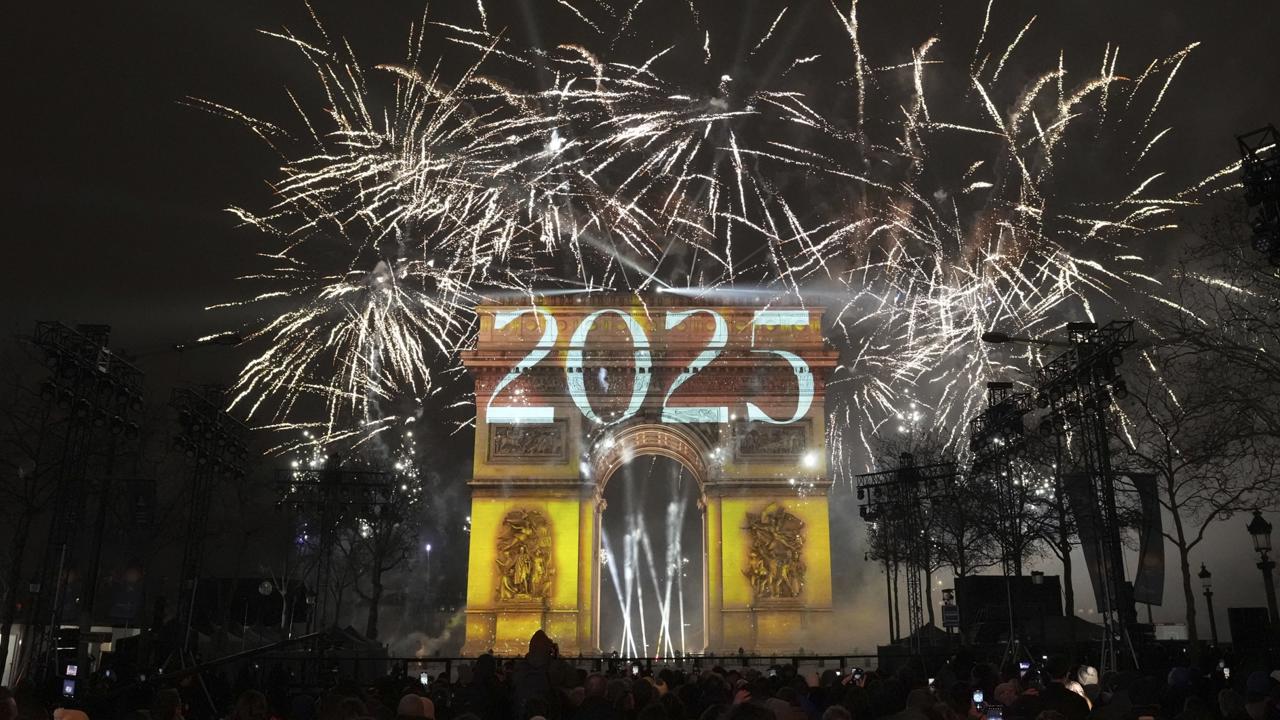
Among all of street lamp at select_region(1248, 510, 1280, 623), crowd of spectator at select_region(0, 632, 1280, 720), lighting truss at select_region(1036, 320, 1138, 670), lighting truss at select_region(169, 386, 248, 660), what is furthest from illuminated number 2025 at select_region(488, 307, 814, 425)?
crowd of spectator at select_region(0, 632, 1280, 720)

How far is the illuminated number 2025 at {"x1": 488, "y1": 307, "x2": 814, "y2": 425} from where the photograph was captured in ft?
138

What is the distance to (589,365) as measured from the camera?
1676 inches

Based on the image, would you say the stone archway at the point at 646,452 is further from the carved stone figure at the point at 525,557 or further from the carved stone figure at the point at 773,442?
the carved stone figure at the point at 525,557

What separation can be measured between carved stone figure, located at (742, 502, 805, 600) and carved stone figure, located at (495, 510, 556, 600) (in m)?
7.37

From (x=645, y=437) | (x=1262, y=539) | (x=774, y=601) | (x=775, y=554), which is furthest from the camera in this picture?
(x=645, y=437)

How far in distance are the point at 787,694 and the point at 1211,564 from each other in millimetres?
37195

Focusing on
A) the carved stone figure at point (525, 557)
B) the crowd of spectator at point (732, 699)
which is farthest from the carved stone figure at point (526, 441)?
the crowd of spectator at point (732, 699)

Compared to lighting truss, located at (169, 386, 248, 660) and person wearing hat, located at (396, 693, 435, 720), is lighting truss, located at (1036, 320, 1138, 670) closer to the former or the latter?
person wearing hat, located at (396, 693, 435, 720)

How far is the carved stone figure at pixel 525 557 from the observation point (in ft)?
130

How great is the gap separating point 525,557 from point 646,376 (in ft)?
27.3

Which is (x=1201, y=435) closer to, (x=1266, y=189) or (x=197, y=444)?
(x=1266, y=189)

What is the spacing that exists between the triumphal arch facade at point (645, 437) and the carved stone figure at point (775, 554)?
0.05 m

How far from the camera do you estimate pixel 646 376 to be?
140 ft

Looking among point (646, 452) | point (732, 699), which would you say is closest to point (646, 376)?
point (646, 452)
